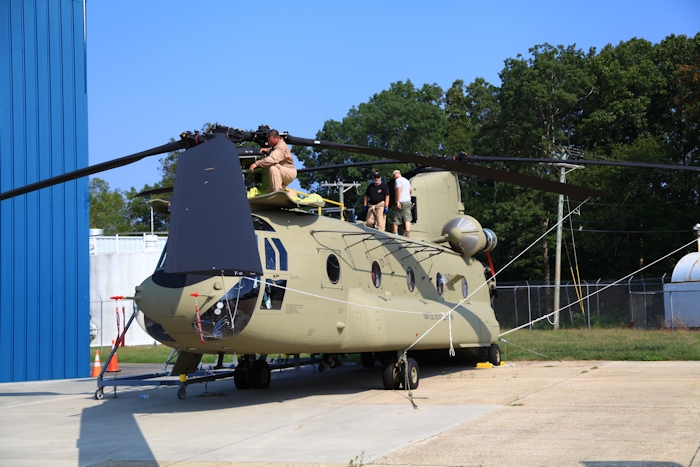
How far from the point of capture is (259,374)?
14.4 metres

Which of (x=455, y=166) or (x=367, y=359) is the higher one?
(x=455, y=166)

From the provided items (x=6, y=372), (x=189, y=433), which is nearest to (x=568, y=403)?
(x=189, y=433)

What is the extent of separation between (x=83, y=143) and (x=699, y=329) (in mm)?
26433

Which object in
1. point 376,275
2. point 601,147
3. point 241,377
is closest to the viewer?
point 376,275

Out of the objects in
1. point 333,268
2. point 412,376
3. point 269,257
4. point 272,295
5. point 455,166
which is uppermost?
point 455,166

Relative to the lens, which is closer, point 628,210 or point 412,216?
point 412,216

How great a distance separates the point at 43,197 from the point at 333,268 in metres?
9.10

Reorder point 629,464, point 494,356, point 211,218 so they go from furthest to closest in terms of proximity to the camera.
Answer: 1. point 494,356
2. point 211,218
3. point 629,464

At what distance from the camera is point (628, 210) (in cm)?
4453

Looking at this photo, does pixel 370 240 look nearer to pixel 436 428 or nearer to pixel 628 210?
pixel 436 428

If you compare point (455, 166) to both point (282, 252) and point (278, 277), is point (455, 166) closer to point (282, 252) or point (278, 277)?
point (282, 252)

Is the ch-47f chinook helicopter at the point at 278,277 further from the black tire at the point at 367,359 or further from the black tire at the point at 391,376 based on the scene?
the black tire at the point at 367,359

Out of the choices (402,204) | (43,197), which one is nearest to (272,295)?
(402,204)

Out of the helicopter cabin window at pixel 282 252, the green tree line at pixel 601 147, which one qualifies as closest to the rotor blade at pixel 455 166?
the helicopter cabin window at pixel 282 252
